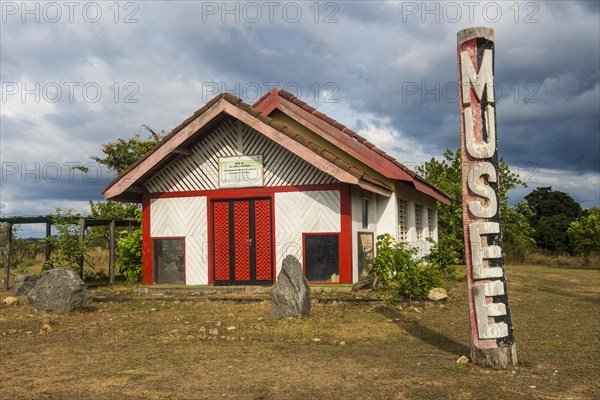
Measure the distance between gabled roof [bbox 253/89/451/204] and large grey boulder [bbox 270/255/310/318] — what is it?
5250 mm

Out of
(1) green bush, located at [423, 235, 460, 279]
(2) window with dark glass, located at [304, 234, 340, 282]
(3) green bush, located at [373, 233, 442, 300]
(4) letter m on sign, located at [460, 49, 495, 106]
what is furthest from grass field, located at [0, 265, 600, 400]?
(1) green bush, located at [423, 235, 460, 279]

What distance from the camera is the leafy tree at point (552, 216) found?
4244 centimetres

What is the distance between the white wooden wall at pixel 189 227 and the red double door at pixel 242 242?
339 millimetres

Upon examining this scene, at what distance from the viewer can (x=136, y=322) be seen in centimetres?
1040

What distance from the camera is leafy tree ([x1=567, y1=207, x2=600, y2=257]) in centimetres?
2722

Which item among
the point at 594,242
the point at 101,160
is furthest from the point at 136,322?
the point at 594,242

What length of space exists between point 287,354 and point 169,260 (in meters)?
8.88

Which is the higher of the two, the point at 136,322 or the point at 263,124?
the point at 263,124

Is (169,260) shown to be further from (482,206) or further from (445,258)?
(482,206)

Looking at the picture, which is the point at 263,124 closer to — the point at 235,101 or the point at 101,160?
the point at 235,101

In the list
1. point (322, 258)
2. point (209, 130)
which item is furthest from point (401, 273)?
point (209, 130)

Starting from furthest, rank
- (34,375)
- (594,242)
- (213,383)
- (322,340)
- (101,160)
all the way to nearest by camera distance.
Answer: (101,160) → (594,242) → (322,340) → (34,375) → (213,383)

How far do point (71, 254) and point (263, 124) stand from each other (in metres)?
7.58

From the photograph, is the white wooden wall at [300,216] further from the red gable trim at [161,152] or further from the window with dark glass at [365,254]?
the red gable trim at [161,152]
